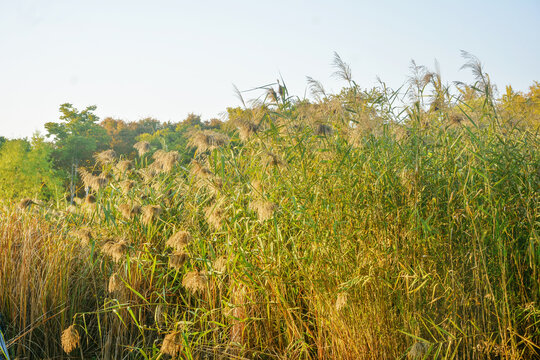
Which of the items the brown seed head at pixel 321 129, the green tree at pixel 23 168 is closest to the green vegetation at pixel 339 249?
the brown seed head at pixel 321 129

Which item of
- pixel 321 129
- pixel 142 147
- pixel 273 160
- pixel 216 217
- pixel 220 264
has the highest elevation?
pixel 142 147

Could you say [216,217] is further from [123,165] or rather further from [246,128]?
[123,165]

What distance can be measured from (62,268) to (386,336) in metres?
2.67

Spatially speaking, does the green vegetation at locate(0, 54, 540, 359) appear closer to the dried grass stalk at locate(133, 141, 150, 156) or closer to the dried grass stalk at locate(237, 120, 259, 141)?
the dried grass stalk at locate(237, 120, 259, 141)

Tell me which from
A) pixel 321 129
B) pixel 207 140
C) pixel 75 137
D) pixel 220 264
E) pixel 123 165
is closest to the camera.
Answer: pixel 220 264

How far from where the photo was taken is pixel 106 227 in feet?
13.1

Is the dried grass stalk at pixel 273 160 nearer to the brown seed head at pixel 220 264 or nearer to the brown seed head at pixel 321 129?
the brown seed head at pixel 321 129

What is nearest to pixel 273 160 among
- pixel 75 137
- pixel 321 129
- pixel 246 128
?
pixel 246 128

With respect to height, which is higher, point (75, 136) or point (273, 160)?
point (75, 136)

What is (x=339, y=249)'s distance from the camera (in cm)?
262

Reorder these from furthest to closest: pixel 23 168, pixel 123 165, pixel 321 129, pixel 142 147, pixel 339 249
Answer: pixel 23 168, pixel 142 147, pixel 123 165, pixel 321 129, pixel 339 249

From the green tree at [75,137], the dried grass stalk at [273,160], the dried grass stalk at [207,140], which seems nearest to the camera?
the dried grass stalk at [273,160]

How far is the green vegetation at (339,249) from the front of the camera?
2523 millimetres

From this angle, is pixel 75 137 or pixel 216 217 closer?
pixel 216 217
